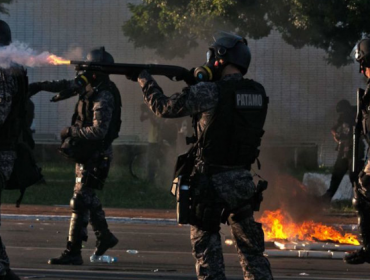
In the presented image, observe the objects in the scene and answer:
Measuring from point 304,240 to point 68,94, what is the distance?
3.39 meters

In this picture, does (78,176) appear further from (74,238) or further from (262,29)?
(262,29)

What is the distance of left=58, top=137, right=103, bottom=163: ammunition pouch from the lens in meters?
9.54

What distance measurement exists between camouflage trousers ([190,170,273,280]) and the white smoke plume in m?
1.76

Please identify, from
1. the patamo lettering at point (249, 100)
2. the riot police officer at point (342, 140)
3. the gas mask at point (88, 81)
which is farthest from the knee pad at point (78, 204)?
the riot police officer at point (342, 140)

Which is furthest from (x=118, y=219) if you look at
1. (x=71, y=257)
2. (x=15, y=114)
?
(x=15, y=114)

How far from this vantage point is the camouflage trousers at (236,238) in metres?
6.73

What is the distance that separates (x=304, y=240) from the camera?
11109 millimetres

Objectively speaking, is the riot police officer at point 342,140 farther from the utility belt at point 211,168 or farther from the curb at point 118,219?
the utility belt at point 211,168

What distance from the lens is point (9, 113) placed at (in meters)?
7.48

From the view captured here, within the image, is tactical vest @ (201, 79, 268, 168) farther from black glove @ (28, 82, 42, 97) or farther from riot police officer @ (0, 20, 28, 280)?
black glove @ (28, 82, 42, 97)

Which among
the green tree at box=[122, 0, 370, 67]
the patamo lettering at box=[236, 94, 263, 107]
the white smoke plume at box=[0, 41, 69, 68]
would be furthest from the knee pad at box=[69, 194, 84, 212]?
the green tree at box=[122, 0, 370, 67]

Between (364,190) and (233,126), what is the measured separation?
2085mm

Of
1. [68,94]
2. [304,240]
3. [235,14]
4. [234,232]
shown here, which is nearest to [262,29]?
[235,14]

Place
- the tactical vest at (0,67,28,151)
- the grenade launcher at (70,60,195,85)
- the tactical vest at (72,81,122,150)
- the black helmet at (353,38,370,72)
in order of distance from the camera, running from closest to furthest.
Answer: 1. the grenade launcher at (70,60,195,85)
2. the tactical vest at (0,67,28,151)
3. the black helmet at (353,38,370,72)
4. the tactical vest at (72,81,122,150)
